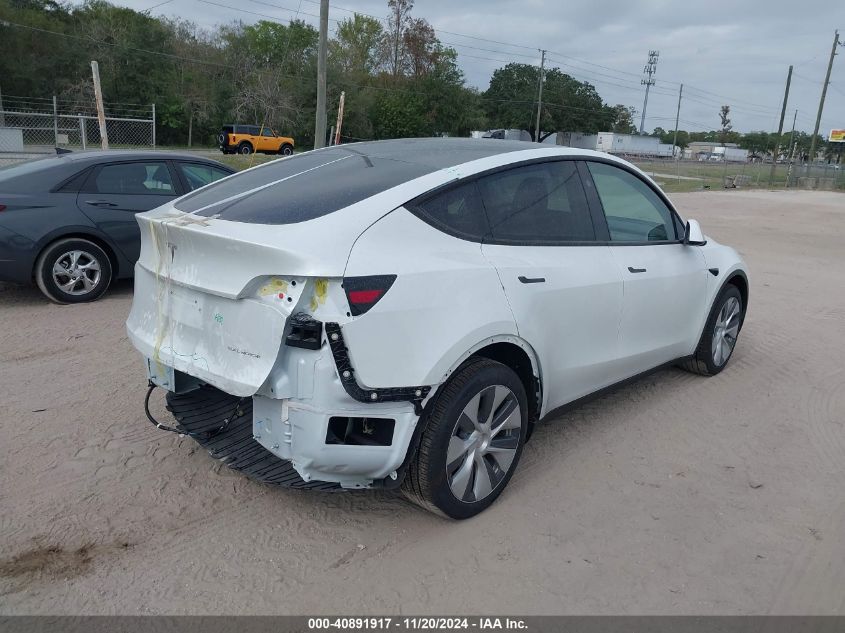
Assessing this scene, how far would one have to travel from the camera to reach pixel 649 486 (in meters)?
3.74

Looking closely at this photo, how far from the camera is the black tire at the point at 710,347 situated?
17.1ft

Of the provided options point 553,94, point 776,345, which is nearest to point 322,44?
point 776,345

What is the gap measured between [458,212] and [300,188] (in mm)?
782

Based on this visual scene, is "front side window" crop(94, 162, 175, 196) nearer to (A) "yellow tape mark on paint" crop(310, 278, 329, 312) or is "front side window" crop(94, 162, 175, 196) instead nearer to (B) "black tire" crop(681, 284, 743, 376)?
(A) "yellow tape mark on paint" crop(310, 278, 329, 312)

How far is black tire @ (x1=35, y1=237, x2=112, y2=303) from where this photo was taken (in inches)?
260

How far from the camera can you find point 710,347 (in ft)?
17.3

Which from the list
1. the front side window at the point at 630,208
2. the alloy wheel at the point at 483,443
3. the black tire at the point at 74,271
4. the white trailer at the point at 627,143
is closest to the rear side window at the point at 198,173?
the black tire at the point at 74,271

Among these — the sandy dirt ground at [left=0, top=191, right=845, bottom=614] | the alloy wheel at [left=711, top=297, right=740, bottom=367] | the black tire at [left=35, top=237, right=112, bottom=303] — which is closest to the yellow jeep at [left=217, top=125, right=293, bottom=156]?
the black tire at [left=35, top=237, right=112, bottom=303]

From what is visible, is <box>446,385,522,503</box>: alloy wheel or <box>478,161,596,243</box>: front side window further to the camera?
<box>478,161,596,243</box>: front side window

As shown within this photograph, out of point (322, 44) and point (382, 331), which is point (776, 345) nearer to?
point (382, 331)

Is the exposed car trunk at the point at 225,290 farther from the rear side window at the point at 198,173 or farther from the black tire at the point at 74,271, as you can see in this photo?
the rear side window at the point at 198,173

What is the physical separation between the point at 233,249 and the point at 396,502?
1503mm
